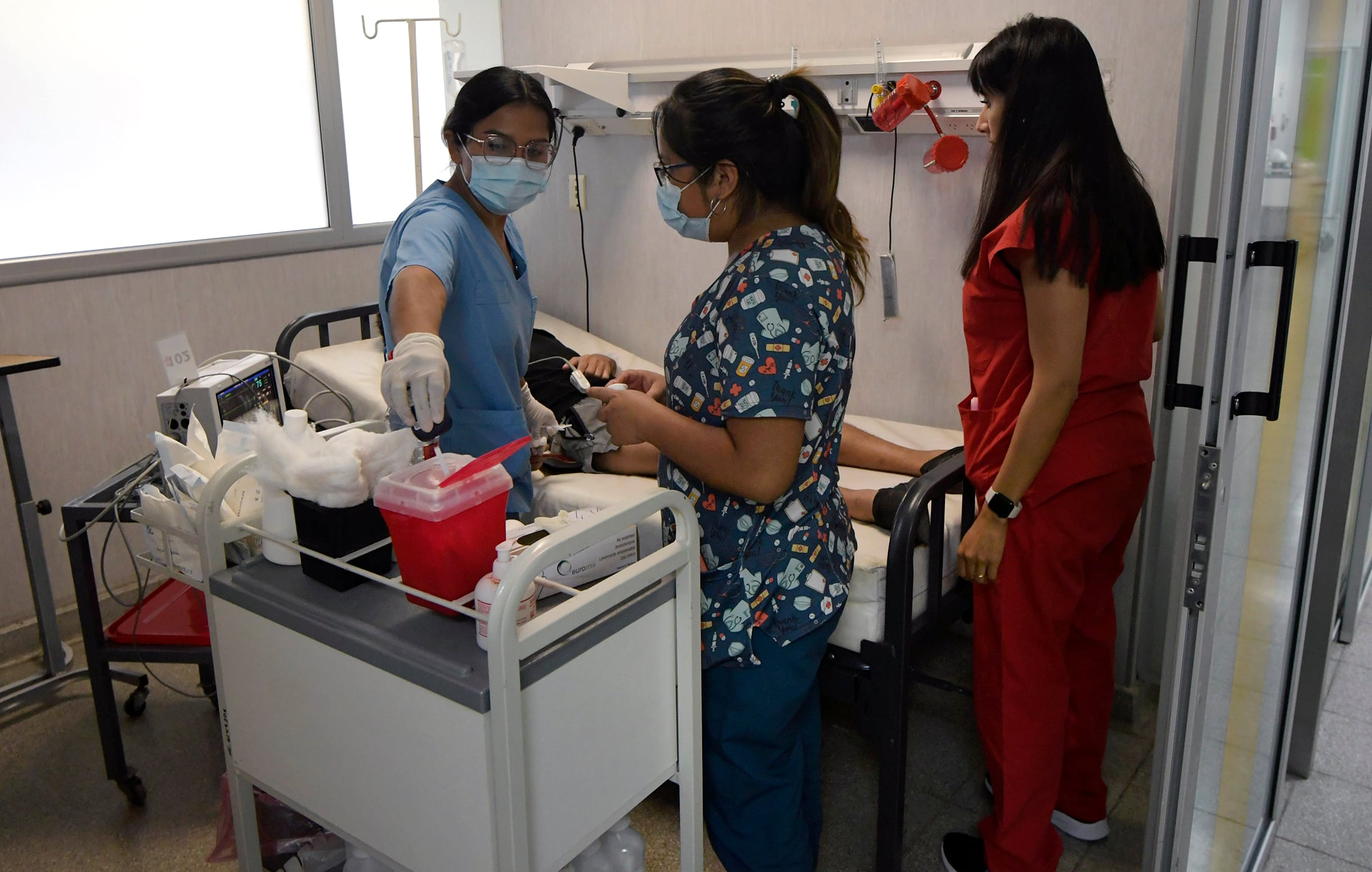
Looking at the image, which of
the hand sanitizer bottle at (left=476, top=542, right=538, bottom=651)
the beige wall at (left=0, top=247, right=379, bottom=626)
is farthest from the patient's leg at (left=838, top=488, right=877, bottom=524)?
the beige wall at (left=0, top=247, right=379, bottom=626)

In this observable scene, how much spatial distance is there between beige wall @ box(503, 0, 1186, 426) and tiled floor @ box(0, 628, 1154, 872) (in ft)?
2.98

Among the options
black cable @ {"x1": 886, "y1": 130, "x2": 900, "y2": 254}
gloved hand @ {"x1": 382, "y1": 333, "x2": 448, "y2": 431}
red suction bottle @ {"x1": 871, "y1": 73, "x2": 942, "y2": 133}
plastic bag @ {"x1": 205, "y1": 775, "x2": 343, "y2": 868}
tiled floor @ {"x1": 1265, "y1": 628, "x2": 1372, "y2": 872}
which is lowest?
tiled floor @ {"x1": 1265, "y1": 628, "x2": 1372, "y2": 872}

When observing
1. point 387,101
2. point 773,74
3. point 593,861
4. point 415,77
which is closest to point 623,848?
point 593,861

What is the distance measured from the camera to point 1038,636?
181cm

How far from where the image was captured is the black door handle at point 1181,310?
115 cm

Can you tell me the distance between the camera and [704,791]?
1692 mm

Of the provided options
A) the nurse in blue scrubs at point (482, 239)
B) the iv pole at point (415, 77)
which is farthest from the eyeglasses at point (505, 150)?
the iv pole at point (415, 77)

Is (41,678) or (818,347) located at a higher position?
(818,347)

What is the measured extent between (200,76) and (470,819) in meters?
2.77

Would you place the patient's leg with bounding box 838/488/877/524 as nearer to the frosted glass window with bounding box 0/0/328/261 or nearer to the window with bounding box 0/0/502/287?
the window with bounding box 0/0/502/287

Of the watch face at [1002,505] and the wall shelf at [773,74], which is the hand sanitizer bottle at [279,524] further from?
the wall shelf at [773,74]

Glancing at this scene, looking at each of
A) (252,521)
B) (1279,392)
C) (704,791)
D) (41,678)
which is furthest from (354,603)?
(41,678)

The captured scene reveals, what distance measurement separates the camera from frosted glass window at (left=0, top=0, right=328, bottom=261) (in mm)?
2797

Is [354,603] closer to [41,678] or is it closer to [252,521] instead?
[252,521]
